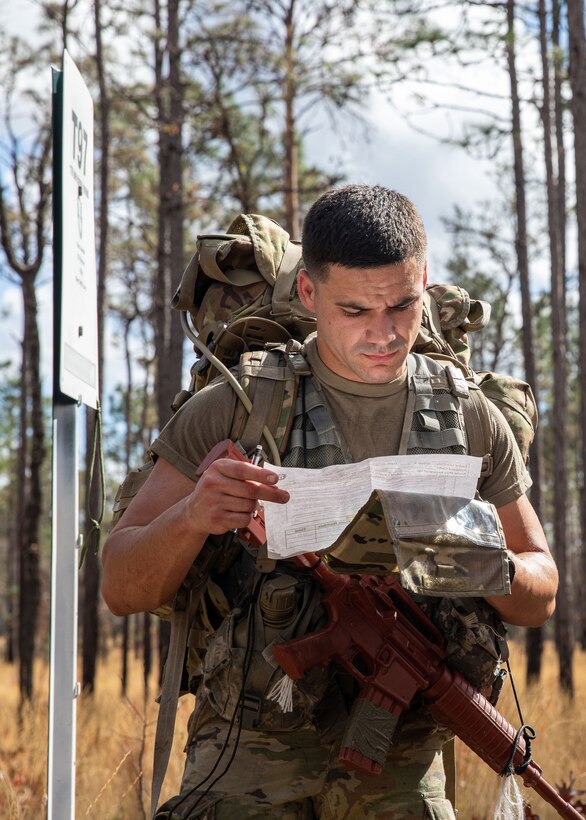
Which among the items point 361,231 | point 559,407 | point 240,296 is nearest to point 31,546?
point 559,407

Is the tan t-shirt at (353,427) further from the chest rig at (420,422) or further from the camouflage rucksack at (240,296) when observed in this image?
the camouflage rucksack at (240,296)

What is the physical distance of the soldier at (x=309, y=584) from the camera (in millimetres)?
2314

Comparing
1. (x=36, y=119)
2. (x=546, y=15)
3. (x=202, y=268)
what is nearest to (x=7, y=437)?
(x=36, y=119)

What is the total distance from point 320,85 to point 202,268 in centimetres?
942

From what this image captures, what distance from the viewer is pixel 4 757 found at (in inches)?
244

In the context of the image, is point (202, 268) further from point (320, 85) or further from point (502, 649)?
point (320, 85)

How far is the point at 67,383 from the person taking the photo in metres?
2.02

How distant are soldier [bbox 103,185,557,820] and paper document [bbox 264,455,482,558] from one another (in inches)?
9.4

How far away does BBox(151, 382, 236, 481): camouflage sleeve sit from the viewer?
94.0 inches

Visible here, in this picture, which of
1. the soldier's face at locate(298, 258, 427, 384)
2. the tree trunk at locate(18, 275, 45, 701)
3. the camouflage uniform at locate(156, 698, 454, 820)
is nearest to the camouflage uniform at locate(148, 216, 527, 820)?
the camouflage uniform at locate(156, 698, 454, 820)

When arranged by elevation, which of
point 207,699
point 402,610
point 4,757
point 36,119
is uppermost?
point 36,119

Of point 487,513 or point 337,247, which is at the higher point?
point 337,247

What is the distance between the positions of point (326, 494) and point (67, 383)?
0.59 metres

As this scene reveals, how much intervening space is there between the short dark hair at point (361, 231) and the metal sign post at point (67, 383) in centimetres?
58
